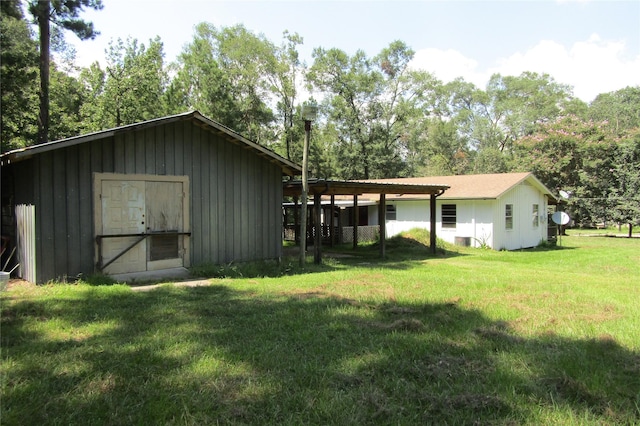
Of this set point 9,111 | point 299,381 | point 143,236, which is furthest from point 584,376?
point 9,111

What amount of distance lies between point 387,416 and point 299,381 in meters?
0.83

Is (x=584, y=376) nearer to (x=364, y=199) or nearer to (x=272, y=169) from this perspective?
(x=272, y=169)

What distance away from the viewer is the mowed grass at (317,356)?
3.00 meters

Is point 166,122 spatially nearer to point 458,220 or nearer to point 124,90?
point 458,220

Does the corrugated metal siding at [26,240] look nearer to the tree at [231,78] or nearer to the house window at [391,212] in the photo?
the house window at [391,212]

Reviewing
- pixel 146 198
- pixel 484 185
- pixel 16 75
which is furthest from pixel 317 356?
pixel 484 185

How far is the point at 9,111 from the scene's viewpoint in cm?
1673

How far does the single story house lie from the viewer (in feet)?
59.3

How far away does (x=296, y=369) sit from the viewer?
3707mm

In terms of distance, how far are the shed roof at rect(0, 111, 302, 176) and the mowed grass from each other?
2.30 meters

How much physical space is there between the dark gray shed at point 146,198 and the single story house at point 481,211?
965 centimetres

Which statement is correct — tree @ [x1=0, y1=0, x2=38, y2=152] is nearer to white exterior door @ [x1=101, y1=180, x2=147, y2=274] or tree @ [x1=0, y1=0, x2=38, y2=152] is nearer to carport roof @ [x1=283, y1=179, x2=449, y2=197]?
white exterior door @ [x1=101, y1=180, x2=147, y2=274]

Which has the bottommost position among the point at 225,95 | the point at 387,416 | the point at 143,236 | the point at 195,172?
the point at 387,416

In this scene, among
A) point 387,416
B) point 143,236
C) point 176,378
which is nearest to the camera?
point 387,416
